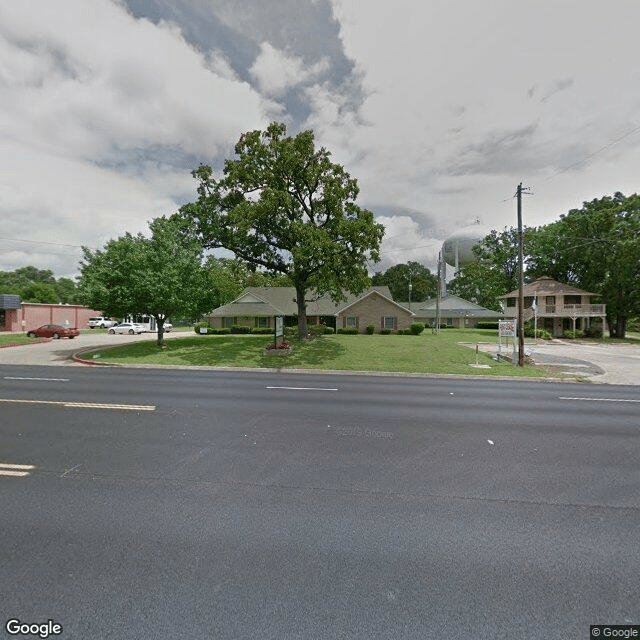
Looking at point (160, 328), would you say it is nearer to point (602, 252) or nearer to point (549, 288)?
point (549, 288)

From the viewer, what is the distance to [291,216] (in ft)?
76.9

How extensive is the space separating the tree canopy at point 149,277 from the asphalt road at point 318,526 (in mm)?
13456

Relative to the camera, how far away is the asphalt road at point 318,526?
8.81 ft

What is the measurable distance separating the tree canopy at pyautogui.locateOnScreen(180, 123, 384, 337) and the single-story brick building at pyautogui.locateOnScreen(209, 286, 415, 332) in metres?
14.6

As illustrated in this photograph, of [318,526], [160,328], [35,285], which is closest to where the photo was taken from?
[318,526]

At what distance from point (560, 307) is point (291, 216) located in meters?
35.5

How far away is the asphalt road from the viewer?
2.69 m

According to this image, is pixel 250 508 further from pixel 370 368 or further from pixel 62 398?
pixel 370 368

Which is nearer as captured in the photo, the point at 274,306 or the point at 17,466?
the point at 17,466

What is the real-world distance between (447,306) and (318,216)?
126ft

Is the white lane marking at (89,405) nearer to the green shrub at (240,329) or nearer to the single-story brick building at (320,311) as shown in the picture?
the single-story brick building at (320,311)

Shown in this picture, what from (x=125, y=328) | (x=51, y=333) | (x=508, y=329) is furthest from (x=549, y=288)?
(x=51, y=333)

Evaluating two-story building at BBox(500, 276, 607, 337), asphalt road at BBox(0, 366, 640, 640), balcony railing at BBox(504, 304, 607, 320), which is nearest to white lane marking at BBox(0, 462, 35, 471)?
asphalt road at BBox(0, 366, 640, 640)

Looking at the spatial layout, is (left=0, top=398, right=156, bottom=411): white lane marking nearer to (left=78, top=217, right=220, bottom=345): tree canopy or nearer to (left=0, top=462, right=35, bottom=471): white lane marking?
(left=0, top=462, right=35, bottom=471): white lane marking
